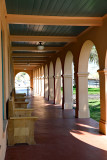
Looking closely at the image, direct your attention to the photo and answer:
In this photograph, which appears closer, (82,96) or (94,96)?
(82,96)

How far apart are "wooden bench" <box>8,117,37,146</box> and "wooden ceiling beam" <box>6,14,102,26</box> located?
2.85m

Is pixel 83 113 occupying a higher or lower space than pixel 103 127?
higher

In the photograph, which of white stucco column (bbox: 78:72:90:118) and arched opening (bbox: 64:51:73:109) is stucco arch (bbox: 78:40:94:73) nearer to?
white stucco column (bbox: 78:72:90:118)

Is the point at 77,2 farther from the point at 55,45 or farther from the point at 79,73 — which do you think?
the point at 55,45

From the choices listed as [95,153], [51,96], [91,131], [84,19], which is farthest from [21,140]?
[51,96]

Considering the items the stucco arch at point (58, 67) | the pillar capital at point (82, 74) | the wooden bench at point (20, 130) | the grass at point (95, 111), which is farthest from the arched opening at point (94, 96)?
the wooden bench at point (20, 130)

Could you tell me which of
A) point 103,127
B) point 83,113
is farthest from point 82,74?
point 103,127

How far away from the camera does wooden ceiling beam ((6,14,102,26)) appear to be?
242 inches

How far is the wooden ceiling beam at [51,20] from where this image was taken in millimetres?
6156

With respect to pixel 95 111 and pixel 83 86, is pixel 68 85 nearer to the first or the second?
pixel 95 111

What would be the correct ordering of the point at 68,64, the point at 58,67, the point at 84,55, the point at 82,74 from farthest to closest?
the point at 58,67 < the point at 68,64 < the point at 82,74 < the point at 84,55

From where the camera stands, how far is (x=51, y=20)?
6.32m

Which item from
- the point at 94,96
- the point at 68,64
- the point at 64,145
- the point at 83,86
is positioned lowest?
the point at 64,145

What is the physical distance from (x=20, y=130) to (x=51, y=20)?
3351mm
